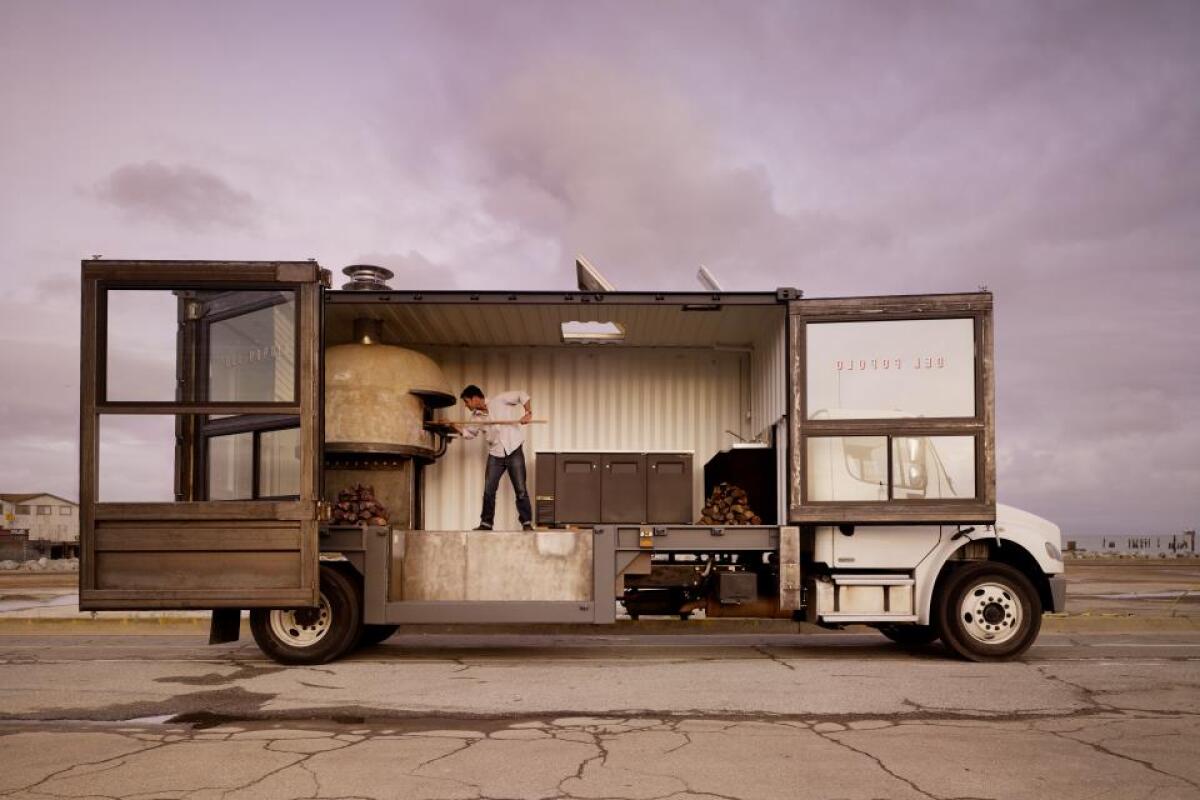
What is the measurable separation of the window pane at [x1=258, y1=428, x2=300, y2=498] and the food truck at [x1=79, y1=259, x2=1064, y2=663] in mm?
24

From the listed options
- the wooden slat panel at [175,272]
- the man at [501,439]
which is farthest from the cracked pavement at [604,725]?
the wooden slat panel at [175,272]

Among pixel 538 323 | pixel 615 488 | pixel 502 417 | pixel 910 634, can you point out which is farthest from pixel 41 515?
pixel 910 634

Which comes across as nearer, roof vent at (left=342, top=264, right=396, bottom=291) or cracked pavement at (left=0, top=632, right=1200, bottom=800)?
cracked pavement at (left=0, top=632, right=1200, bottom=800)

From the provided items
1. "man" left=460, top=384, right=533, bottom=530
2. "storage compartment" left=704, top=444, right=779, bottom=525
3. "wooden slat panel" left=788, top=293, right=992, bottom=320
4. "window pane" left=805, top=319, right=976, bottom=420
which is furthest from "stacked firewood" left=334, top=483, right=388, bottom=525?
"wooden slat panel" left=788, top=293, right=992, bottom=320

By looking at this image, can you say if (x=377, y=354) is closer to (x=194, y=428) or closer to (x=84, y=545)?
(x=194, y=428)

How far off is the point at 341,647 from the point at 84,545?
8.07ft

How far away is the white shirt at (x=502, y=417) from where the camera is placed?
40.2 feet

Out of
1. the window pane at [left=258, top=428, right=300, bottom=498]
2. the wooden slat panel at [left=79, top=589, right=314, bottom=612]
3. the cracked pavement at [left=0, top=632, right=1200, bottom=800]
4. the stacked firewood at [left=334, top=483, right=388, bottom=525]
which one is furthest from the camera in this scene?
the stacked firewood at [left=334, top=483, right=388, bottom=525]

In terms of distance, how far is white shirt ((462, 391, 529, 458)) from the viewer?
12.3 metres

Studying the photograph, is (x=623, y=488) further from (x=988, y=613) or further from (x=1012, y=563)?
(x=1012, y=563)

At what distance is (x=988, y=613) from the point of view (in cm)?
998

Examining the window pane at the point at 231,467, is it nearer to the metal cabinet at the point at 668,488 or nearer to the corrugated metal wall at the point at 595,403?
the corrugated metal wall at the point at 595,403

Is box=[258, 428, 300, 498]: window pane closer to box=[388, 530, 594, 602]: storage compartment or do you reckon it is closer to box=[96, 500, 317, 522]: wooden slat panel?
box=[96, 500, 317, 522]: wooden slat panel

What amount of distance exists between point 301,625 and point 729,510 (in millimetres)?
4323
